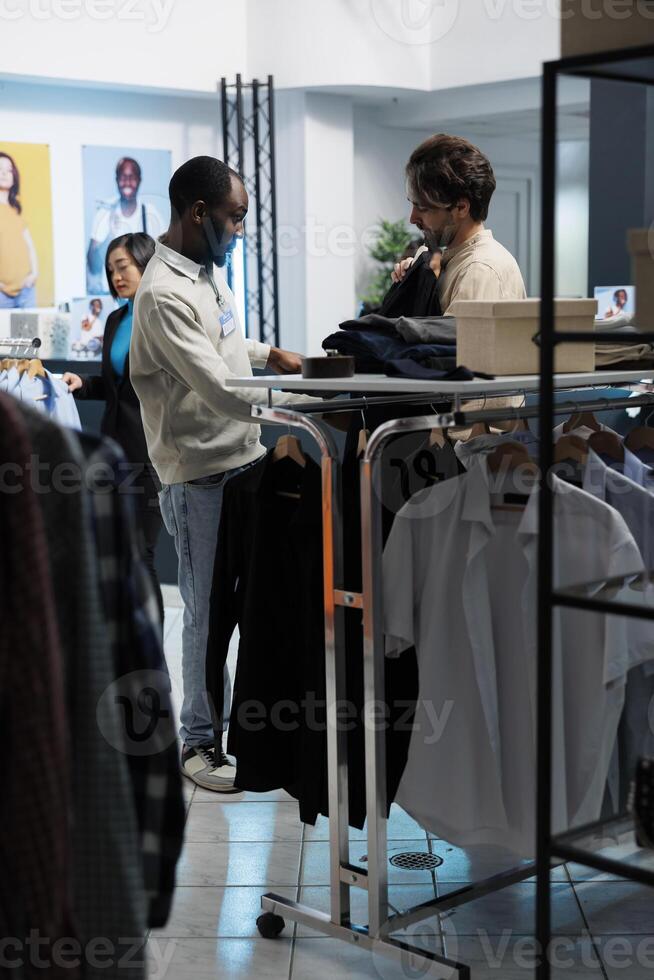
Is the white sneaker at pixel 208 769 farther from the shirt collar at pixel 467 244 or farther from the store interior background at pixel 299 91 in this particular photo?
the store interior background at pixel 299 91

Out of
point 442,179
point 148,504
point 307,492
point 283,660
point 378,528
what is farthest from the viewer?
point 148,504

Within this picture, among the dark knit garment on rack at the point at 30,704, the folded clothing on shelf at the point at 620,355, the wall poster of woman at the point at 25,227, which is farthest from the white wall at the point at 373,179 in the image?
the dark knit garment on rack at the point at 30,704

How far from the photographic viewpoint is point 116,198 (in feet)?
34.8

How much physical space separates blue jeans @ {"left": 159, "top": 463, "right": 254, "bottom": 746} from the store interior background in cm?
673

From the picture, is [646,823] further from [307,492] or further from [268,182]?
[268,182]

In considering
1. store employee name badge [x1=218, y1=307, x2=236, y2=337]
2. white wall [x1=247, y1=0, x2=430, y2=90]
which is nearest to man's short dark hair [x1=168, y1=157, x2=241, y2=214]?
store employee name badge [x1=218, y1=307, x2=236, y2=337]

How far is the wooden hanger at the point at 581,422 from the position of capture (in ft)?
8.72

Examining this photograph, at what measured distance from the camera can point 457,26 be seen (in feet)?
34.4

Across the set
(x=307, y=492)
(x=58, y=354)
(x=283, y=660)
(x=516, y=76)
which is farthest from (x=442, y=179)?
(x=516, y=76)

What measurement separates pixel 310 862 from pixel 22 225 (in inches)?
325

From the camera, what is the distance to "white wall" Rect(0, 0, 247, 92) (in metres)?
9.48

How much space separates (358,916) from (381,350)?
4.07ft

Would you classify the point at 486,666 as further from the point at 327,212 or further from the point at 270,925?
the point at 327,212

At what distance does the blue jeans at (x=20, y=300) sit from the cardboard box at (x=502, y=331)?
8.36 meters
